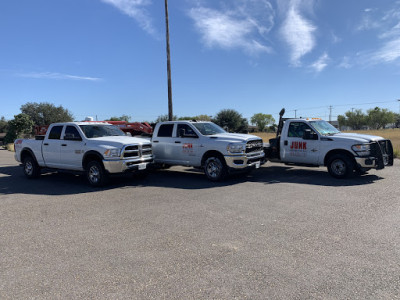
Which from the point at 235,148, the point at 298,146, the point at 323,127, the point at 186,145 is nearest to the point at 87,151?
the point at 186,145

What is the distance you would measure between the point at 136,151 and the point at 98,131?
5.62 ft

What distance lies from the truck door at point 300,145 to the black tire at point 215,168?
274 cm

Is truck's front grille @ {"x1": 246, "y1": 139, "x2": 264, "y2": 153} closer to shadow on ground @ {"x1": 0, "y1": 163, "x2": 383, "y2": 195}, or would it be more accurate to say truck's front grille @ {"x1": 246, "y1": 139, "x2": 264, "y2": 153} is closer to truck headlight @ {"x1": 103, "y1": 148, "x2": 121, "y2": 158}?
shadow on ground @ {"x1": 0, "y1": 163, "x2": 383, "y2": 195}

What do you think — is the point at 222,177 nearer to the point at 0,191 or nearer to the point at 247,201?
the point at 247,201

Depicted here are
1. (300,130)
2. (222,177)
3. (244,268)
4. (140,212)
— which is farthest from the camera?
(300,130)

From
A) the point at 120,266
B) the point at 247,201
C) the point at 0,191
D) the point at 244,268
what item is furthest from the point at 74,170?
the point at 244,268

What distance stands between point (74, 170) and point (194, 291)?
7.74m

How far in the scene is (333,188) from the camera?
8.26 meters

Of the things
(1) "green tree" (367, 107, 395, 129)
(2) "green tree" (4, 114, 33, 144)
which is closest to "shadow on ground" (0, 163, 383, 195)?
(2) "green tree" (4, 114, 33, 144)

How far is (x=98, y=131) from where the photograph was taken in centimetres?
1023

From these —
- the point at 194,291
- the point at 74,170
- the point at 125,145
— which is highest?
the point at 125,145

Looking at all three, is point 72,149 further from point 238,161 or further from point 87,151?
point 238,161

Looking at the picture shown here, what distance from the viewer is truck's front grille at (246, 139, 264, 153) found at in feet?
32.1

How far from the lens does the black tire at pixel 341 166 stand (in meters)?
9.48
